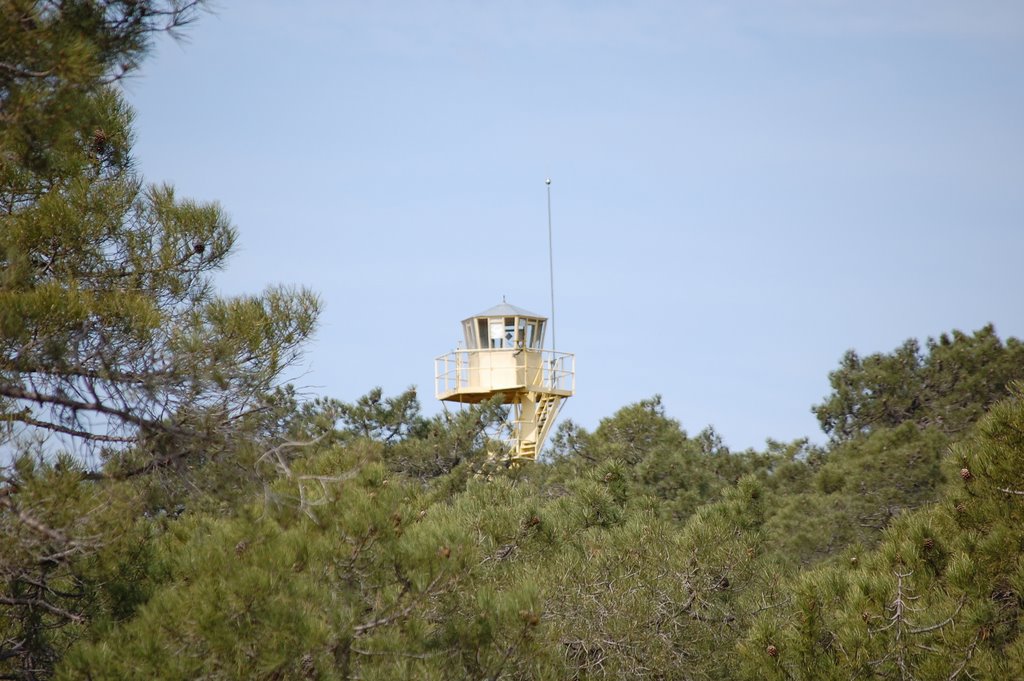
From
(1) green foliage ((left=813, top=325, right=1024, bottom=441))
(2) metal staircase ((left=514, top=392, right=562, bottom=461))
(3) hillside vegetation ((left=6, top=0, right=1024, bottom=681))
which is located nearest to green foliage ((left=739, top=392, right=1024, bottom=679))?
(3) hillside vegetation ((left=6, top=0, right=1024, bottom=681))

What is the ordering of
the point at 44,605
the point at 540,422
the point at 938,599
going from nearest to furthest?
the point at 44,605 → the point at 938,599 → the point at 540,422

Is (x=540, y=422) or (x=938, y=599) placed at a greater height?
(x=540, y=422)

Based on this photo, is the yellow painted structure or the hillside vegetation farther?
the yellow painted structure

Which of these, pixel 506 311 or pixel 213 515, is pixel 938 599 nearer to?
pixel 213 515

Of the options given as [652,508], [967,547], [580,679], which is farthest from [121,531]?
[652,508]

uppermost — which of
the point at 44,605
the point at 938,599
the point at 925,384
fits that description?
the point at 925,384

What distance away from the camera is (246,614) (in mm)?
6707

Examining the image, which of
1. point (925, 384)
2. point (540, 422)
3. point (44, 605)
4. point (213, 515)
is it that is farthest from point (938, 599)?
point (540, 422)

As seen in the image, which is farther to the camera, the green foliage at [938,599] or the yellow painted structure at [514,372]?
the yellow painted structure at [514,372]

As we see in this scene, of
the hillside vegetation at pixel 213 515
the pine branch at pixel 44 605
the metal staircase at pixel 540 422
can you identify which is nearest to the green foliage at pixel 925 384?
the metal staircase at pixel 540 422

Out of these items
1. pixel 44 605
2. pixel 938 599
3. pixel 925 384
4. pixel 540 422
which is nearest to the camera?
pixel 44 605

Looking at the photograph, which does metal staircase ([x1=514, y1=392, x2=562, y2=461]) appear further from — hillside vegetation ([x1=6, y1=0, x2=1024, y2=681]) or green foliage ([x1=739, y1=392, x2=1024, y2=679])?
green foliage ([x1=739, y1=392, x2=1024, y2=679])

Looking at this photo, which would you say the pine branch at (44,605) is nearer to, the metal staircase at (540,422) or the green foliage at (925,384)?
the green foliage at (925,384)

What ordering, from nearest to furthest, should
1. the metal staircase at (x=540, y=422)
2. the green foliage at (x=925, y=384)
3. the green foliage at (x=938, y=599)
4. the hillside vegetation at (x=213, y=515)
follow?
1. the hillside vegetation at (x=213, y=515)
2. the green foliage at (x=938, y=599)
3. the green foliage at (x=925, y=384)
4. the metal staircase at (x=540, y=422)
